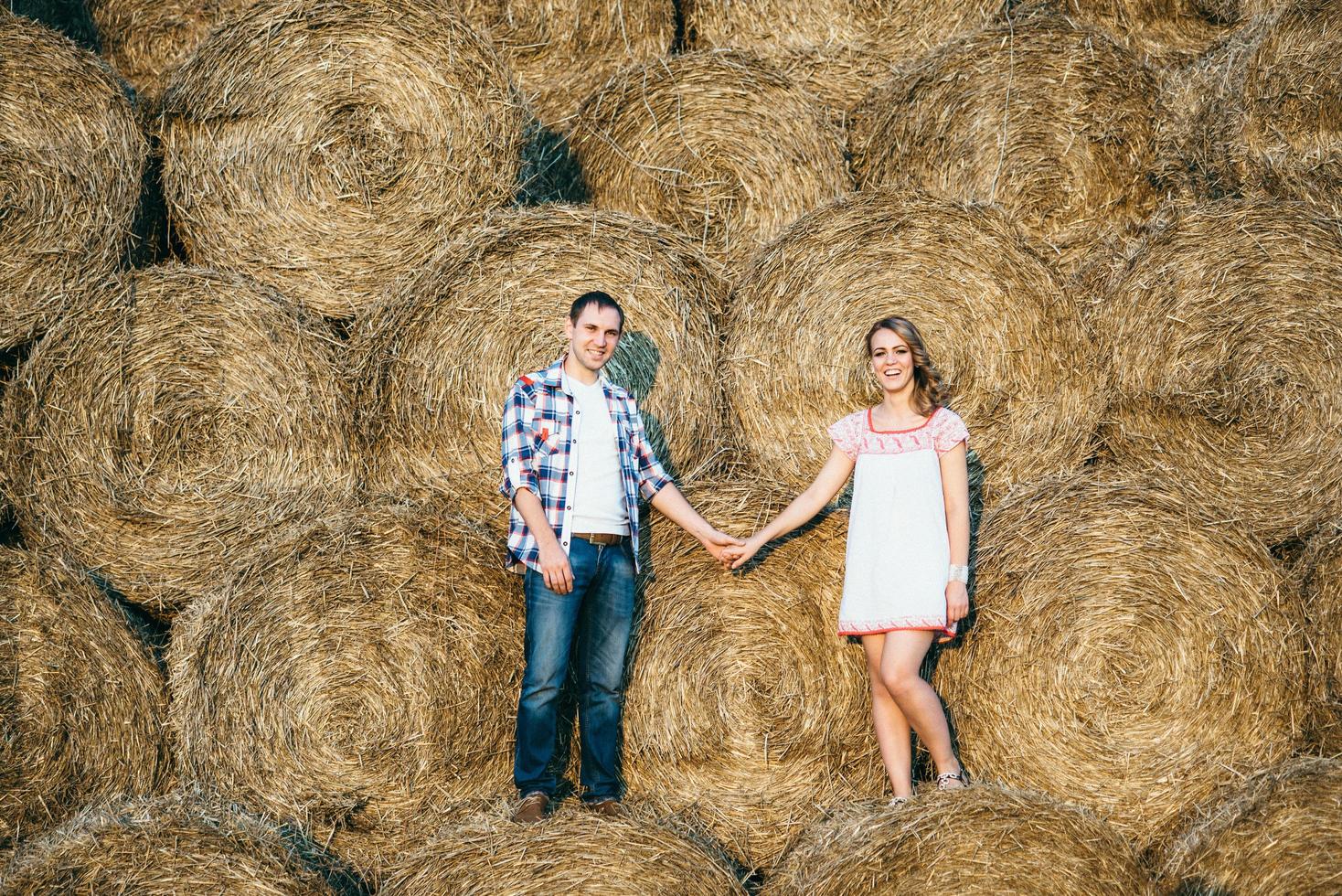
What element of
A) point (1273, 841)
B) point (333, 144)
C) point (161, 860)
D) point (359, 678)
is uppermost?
point (333, 144)

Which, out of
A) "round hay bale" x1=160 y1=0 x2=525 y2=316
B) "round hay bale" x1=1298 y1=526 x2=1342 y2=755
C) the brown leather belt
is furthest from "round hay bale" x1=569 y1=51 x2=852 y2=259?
"round hay bale" x1=1298 y1=526 x2=1342 y2=755

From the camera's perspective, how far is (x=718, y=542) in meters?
4.40

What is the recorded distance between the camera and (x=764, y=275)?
5.09 m

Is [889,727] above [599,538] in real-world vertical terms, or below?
below

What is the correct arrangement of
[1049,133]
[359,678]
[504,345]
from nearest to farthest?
[359,678] < [504,345] < [1049,133]

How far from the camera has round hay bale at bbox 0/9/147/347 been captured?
4.82 metres

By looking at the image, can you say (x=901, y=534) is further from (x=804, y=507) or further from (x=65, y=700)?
(x=65, y=700)

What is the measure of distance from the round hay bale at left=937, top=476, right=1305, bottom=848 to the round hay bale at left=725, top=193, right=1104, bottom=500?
519mm

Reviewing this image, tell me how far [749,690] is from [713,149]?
8.57 ft

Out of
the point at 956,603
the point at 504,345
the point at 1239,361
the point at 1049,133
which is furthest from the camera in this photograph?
the point at 1049,133

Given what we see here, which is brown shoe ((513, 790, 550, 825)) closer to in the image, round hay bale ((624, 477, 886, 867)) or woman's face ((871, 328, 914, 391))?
round hay bale ((624, 477, 886, 867))

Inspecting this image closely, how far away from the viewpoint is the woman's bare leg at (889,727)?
4.13m

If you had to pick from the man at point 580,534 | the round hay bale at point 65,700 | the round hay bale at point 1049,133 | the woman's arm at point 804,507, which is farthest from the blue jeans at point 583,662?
the round hay bale at point 1049,133

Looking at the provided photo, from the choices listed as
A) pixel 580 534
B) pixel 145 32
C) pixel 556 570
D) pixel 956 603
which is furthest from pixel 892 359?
pixel 145 32
